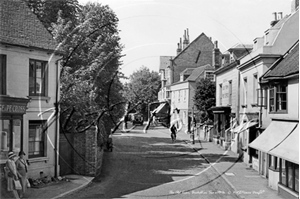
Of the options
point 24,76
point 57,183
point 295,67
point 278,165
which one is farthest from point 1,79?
point 278,165

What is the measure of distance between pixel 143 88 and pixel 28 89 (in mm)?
4916

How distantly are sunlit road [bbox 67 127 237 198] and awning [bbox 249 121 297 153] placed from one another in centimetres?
218

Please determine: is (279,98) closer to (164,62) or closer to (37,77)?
(164,62)

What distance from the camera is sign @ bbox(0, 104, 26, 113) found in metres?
13.2

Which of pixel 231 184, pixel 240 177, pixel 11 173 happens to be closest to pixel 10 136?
pixel 11 173

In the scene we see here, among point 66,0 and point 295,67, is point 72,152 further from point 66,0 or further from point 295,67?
point 295,67

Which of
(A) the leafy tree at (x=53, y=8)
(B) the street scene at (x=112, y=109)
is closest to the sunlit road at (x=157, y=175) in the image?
(B) the street scene at (x=112, y=109)

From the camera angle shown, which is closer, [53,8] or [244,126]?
[244,126]

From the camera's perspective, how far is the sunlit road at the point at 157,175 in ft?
45.1

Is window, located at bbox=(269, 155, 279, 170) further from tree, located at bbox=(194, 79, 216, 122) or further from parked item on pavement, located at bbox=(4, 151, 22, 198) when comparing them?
parked item on pavement, located at bbox=(4, 151, 22, 198)

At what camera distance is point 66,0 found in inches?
758

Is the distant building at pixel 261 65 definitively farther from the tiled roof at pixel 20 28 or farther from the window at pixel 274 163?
the tiled roof at pixel 20 28

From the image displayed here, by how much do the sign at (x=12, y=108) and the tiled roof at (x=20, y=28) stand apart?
234 centimetres

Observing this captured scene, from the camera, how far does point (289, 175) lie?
13.3 metres
